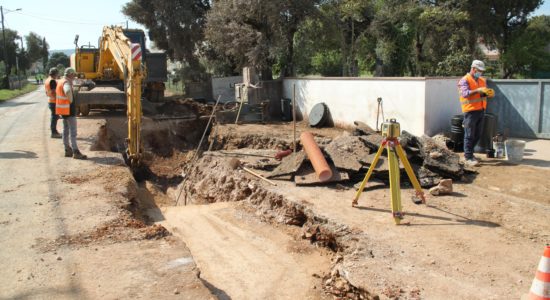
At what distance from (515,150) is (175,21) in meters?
20.0

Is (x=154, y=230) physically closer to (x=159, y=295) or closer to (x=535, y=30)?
(x=159, y=295)

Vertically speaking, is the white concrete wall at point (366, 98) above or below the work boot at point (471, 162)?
above

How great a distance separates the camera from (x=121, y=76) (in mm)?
17797

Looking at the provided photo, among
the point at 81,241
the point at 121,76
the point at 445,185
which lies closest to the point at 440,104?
the point at 445,185

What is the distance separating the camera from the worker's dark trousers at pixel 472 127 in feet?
30.5

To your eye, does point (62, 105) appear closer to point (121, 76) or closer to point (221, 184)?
point (221, 184)

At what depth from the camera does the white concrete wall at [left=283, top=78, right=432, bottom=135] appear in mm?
11868

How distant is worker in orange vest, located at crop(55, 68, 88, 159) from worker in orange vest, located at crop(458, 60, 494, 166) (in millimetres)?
7923

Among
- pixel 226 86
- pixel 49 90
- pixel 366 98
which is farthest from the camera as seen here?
pixel 226 86

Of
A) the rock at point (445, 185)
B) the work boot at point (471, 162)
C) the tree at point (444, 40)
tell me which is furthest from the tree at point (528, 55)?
the rock at point (445, 185)

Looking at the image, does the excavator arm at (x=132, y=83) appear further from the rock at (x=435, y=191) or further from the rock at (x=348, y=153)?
the rock at (x=435, y=191)

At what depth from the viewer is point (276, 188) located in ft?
27.6

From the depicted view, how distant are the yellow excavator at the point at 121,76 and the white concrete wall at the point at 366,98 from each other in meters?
6.00

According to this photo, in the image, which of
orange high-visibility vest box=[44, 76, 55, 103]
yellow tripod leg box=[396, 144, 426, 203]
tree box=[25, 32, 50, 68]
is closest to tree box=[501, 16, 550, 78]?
yellow tripod leg box=[396, 144, 426, 203]
